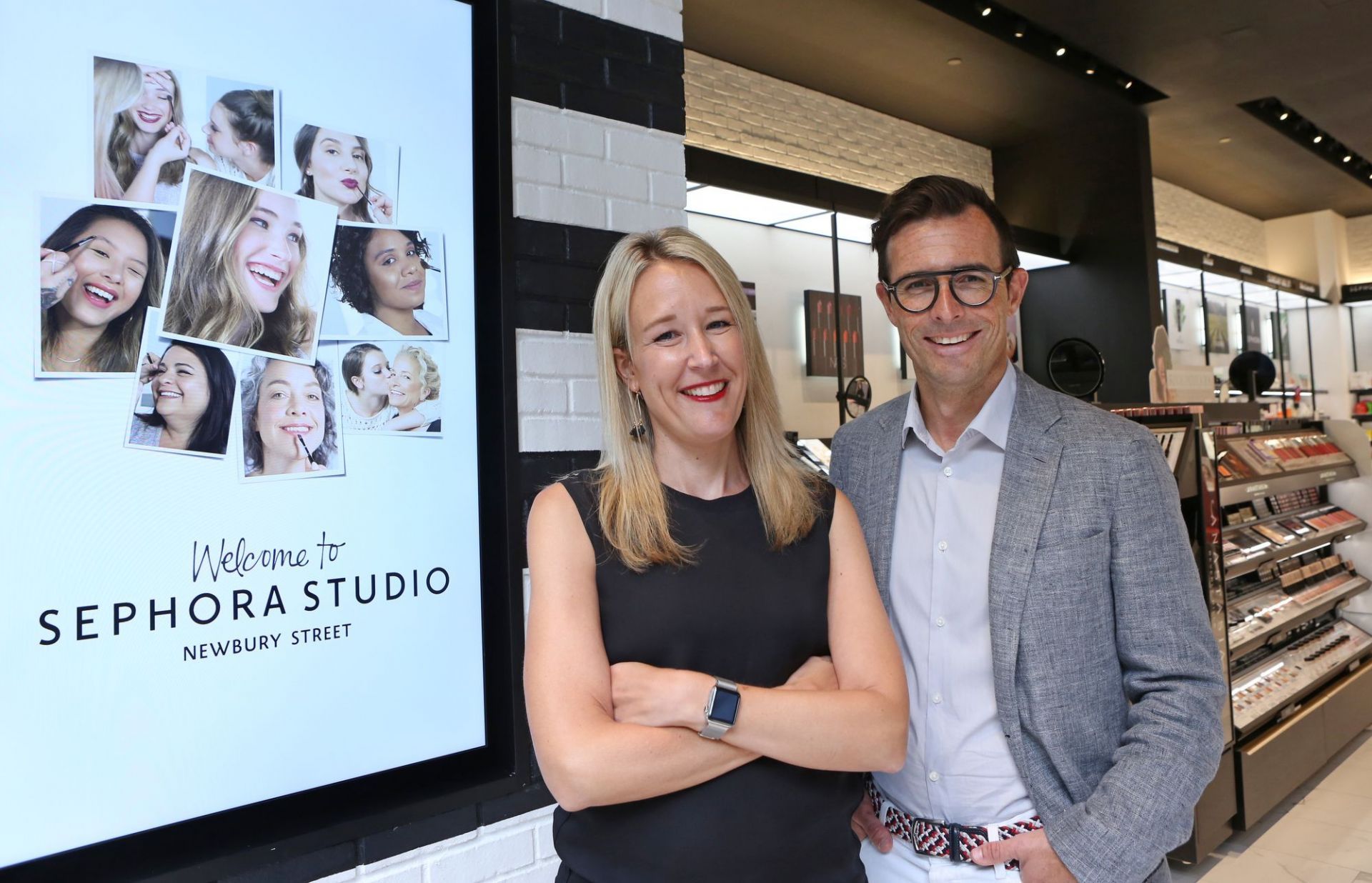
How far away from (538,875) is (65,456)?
1.18m

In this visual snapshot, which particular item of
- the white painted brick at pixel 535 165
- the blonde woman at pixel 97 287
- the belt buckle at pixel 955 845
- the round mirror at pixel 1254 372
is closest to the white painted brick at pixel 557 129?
the white painted brick at pixel 535 165

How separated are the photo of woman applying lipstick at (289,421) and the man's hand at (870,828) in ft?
3.60

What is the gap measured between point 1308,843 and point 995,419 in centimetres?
357

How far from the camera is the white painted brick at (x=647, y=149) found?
2.09 m

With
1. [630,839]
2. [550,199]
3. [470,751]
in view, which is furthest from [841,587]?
[550,199]

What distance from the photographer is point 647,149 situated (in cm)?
215

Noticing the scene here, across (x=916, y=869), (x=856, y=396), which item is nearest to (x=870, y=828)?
(x=916, y=869)

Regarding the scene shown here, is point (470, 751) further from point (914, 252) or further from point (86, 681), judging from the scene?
point (914, 252)

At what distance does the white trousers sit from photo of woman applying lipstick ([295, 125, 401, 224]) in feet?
4.78

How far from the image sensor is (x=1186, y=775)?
1.26 meters

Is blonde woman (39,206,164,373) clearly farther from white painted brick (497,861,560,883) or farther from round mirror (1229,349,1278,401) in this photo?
round mirror (1229,349,1278,401)

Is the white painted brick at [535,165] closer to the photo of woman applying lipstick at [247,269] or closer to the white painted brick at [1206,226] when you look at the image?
the photo of woman applying lipstick at [247,269]

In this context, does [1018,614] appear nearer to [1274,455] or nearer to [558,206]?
[558,206]

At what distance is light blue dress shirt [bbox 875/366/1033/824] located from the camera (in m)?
1.38
